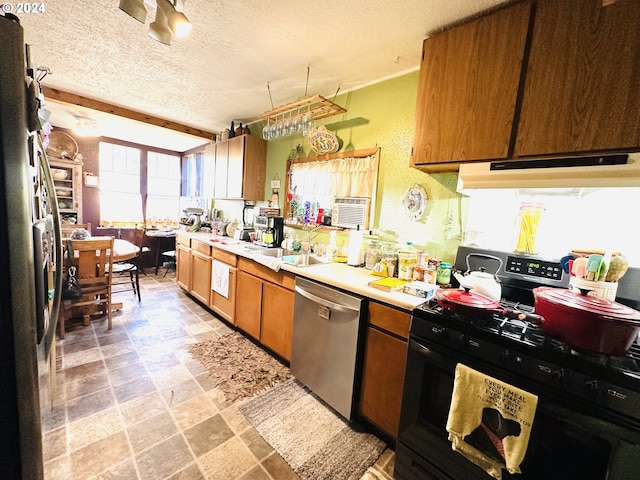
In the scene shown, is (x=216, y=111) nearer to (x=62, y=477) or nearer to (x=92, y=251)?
(x=92, y=251)

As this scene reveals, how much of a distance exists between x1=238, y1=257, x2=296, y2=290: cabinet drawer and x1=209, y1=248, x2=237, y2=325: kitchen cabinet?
0.50 feet

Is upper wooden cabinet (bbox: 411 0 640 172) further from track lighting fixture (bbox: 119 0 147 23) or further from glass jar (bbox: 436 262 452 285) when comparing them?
track lighting fixture (bbox: 119 0 147 23)

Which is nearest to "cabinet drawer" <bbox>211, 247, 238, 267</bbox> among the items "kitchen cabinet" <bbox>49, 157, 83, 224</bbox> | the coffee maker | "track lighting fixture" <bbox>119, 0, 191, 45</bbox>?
the coffee maker

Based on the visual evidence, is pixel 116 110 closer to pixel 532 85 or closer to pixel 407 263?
pixel 407 263

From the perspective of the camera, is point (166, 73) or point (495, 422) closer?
point (495, 422)

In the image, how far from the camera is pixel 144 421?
1581mm

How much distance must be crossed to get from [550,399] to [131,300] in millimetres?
4244

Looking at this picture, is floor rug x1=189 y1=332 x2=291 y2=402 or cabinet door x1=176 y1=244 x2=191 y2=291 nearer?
floor rug x1=189 y1=332 x2=291 y2=402

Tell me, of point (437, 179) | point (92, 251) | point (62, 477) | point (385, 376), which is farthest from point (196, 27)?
point (62, 477)

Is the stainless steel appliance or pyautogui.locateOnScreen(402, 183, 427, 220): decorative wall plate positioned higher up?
pyautogui.locateOnScreen(402, 183, 427, 220): decorative wall plate

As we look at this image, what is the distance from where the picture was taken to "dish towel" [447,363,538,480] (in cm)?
91

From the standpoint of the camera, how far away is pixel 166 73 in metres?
2.34

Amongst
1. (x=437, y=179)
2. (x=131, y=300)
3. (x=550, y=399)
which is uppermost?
(x=437, y=179)

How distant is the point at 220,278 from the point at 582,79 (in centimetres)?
306
